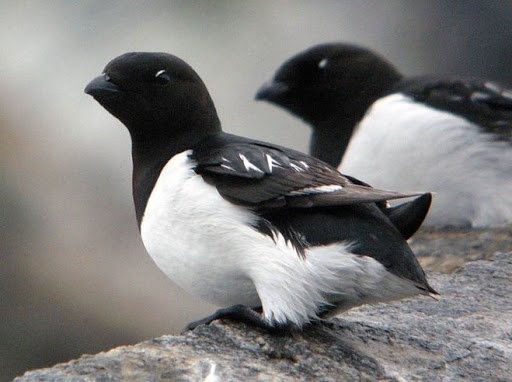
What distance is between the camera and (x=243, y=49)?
412 inches

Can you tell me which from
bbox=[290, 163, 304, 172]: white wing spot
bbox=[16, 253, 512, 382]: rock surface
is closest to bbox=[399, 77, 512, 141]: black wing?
bbox=[16, 253, 512, 382]: rock surface

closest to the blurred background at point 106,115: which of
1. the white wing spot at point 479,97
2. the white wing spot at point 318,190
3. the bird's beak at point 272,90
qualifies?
the bird's beak at point 272,90

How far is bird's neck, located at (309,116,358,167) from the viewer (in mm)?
7219

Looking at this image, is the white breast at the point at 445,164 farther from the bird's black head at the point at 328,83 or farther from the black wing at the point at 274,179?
the black wing at the point at 274,179

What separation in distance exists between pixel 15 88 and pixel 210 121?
5.71m

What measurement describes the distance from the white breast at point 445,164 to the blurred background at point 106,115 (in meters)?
2.10

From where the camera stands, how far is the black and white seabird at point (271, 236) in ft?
12.7

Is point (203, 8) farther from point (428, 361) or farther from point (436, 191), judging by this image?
point (428, 361)

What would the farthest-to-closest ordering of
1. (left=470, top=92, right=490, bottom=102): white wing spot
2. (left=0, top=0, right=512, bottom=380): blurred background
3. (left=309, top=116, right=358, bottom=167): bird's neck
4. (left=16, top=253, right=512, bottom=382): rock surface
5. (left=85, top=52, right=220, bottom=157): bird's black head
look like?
1. (left=0, top=0, right=512, bottom=380): blurred background
2. (left=309, top=116, right=358, bottom=167): bird's neck
3. (left=470, top=92, right=490, bottom=102): white wing spot
4. (left=85, top=52, right=220, bottom=157): bird's black head
5. (left=16, top=253, right=512, bottom=382): rock surface

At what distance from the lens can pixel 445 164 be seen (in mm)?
6676

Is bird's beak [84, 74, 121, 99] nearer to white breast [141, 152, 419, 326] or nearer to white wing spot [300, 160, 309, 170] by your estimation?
white breast [141, 152, 419, 326]

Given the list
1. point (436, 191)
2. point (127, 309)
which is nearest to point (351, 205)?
point (436, 191)

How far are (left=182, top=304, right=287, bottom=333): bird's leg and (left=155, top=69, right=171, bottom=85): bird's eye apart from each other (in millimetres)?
947

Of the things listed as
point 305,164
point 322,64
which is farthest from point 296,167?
point 322,64
